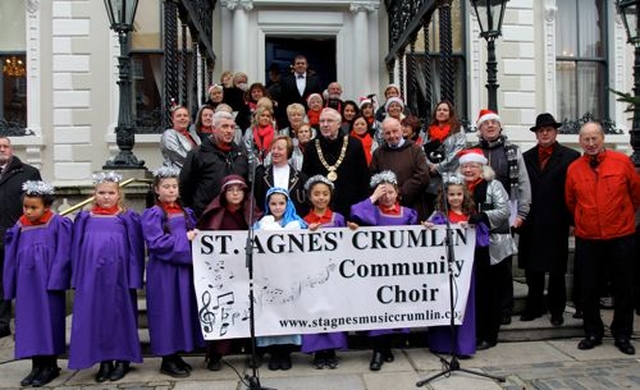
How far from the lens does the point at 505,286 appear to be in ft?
18.2

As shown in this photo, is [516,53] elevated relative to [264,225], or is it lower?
elevated

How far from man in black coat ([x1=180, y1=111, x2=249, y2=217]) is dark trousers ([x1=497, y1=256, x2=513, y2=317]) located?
2.52 meters

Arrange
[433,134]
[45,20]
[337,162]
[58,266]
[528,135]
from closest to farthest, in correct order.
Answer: [58,266]
[337,162]
[433,134]
[45,20]
[528,135]

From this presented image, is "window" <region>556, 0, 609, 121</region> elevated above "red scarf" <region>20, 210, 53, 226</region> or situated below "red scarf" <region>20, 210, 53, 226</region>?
above

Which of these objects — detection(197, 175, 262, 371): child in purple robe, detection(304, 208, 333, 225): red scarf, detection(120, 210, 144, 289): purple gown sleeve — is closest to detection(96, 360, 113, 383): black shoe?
detection(120, 210, 144, 289): purple gown sleeve

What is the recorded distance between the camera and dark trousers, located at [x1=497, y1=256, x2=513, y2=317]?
5.42 m

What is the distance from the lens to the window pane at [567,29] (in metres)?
12.2

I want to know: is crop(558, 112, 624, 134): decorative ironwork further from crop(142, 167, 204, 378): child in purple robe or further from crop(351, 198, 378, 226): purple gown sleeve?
crop(142, 167, 204, 378): child in purple robe

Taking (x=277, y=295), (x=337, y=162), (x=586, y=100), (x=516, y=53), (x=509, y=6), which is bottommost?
(x=277, y=295)

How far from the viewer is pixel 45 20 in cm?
1080

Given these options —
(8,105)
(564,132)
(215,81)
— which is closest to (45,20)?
(8,105)

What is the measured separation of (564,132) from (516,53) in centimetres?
182

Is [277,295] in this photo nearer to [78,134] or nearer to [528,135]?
[78,134]

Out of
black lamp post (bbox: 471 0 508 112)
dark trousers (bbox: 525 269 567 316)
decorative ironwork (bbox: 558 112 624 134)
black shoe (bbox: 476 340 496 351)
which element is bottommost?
black shoe (bbox: 476 340 496 351)
